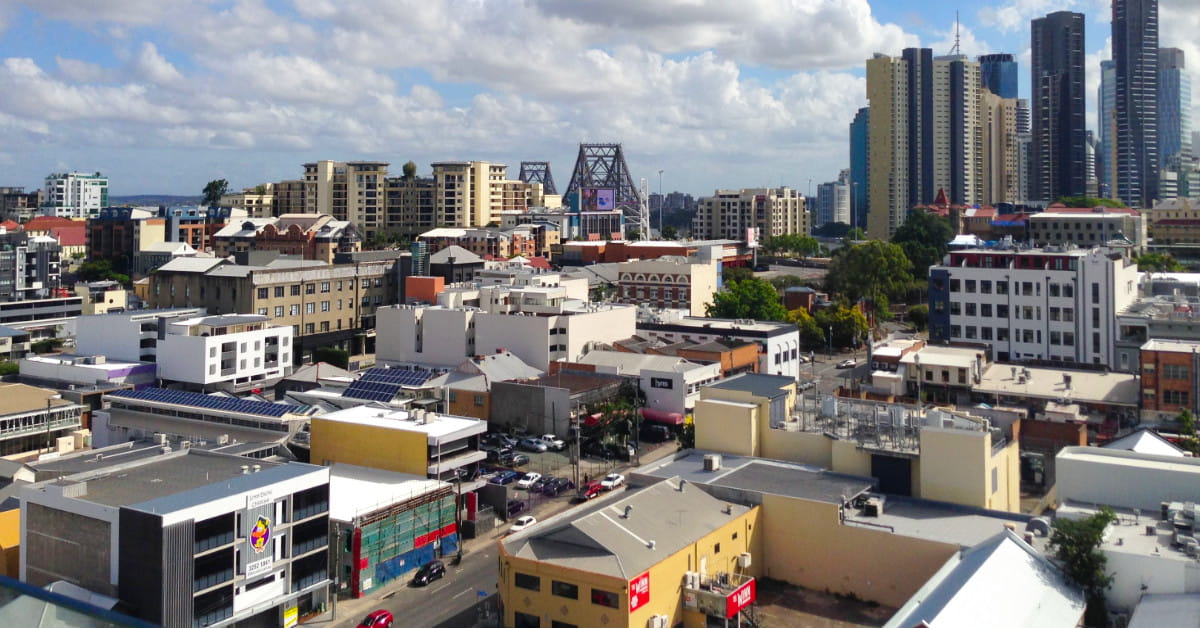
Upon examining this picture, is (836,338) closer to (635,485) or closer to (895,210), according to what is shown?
(635,485)

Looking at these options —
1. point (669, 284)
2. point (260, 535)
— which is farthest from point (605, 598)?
point (669, 284)

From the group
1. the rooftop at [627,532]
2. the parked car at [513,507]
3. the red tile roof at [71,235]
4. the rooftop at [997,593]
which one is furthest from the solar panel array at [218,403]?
the red tile roof at [71,235]

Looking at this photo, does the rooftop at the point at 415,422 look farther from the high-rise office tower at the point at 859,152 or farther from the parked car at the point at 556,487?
the high-rise office tower at the point at 859,152

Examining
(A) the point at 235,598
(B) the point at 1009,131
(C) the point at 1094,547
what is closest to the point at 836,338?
(C) the point at 1094,547

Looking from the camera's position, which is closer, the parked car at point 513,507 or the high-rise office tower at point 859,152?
the parked car at point 513,507

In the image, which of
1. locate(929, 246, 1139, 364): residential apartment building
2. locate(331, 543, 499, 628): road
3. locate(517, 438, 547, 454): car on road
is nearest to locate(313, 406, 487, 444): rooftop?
locate(331, 543, 499, 628): road

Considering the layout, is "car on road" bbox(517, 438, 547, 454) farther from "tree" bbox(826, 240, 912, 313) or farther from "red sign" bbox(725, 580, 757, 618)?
"tree" bbox(826, 240, 912, 313)
